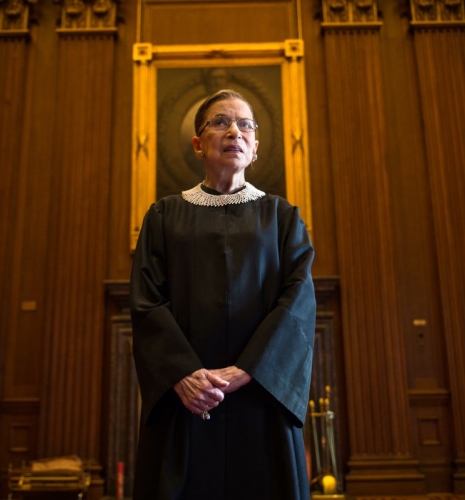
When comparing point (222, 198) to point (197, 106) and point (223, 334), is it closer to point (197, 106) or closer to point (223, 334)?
point (223, 334)

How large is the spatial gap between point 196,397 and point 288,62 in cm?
520

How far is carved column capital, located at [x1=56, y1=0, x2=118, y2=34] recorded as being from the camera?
20.6 feet

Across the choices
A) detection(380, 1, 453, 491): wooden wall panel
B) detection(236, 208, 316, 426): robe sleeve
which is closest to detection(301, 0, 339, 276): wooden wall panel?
detection(380, 1, 453, 491): wooden wall panel

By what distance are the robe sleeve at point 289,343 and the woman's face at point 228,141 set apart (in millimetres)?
360

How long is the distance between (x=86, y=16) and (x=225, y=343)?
18.2 feet

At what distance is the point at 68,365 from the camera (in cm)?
550

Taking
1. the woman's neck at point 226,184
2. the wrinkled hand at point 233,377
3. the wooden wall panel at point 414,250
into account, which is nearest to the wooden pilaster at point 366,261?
the wooden wall panel at point 414,250

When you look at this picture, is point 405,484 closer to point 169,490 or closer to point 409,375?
point 409,375

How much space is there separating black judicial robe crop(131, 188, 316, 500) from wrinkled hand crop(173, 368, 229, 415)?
0.03 m

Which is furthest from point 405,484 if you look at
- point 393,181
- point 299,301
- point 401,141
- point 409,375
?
point 299,301

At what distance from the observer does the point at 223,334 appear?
70.7 inches

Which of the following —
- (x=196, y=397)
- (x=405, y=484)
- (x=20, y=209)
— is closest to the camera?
(x=196, y=397)

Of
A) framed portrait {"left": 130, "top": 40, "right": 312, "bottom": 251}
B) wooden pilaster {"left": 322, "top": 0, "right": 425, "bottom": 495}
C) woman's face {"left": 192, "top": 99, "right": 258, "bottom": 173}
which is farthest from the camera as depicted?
framed portrait {"left": 130, "top": 40, "right": 312, "bottom": 251}

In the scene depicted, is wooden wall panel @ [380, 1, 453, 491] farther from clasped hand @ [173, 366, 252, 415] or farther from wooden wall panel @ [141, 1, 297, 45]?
clasped hand @ [173, 366, 252, 415]
